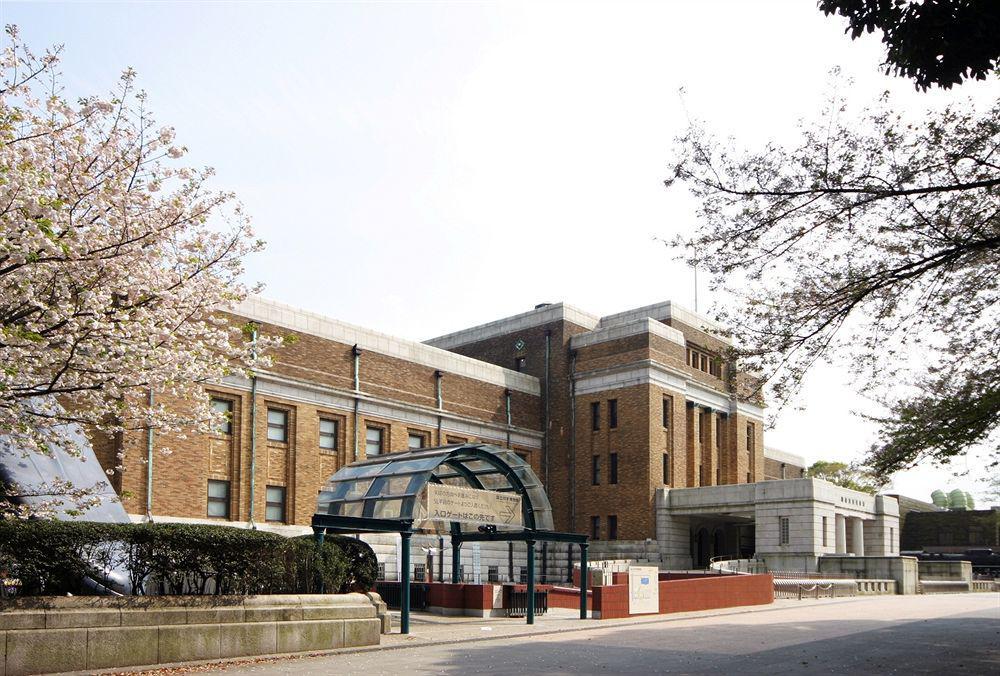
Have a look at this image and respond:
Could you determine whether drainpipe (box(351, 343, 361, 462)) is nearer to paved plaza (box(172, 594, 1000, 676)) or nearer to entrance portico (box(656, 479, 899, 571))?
entrance portico (box(656, 479, 899, 571))

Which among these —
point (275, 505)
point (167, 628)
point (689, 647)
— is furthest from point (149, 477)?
point (689, 647)

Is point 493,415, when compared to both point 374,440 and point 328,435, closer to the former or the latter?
point 374,440

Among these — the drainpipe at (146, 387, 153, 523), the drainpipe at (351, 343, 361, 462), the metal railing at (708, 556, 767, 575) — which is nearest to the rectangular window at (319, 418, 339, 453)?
the drainpipe at (351, 343, 361, 462)

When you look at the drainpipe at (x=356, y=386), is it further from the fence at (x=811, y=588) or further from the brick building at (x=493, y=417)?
the fence at (x=811, y=588)

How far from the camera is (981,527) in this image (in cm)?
8762

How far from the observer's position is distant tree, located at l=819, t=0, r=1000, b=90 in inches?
426

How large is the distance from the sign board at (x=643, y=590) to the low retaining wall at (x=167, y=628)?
11253 mm

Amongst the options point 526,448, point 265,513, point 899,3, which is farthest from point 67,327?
point 526,448

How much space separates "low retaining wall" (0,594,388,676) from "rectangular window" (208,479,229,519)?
63.8 feet

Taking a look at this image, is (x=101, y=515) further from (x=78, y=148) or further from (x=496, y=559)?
(x=496, y=559)

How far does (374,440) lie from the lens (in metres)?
44.9

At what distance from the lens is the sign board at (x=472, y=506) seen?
78.0ft

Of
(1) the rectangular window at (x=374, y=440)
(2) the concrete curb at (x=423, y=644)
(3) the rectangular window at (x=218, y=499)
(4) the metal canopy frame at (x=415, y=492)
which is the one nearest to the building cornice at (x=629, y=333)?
(1) the rectangular window at (x=374, y=440)

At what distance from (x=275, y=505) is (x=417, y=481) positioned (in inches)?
718
